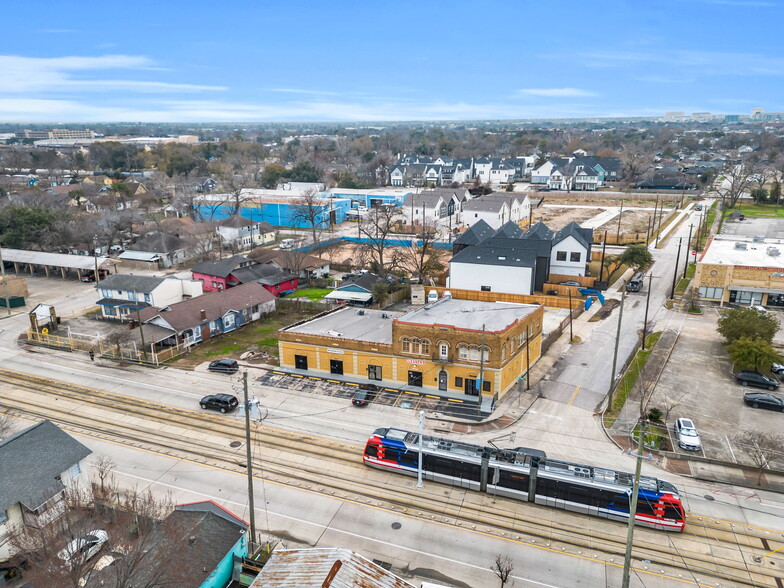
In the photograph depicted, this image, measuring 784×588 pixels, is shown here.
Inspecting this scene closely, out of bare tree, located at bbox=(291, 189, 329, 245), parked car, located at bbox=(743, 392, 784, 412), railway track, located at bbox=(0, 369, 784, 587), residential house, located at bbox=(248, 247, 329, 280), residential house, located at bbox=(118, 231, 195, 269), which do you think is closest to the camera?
railway track, located at bbox=(0, 369, 784, 587)

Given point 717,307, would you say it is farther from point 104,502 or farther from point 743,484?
point 104,502

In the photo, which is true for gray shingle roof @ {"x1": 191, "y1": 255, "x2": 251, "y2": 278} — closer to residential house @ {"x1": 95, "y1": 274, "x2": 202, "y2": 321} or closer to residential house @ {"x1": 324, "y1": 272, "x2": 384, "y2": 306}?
residential house @ {"x1": 95, "y1": 274, "x2": 202, "y2": 321}

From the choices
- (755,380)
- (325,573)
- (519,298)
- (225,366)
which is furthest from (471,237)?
(325,573)

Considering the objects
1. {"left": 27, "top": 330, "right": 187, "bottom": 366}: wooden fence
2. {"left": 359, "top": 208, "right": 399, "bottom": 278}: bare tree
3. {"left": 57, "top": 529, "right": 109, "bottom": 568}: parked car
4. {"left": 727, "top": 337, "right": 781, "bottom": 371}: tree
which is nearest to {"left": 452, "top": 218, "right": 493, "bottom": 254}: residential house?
{"left": 359, "top": 208, "right": 399, "bottom": 278}: bare tree

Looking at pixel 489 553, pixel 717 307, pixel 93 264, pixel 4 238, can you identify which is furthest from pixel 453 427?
pixel 4 238

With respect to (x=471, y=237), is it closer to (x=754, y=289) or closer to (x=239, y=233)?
(x=754, y=289)

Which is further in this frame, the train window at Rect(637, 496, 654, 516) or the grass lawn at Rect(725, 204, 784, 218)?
the grass lawn at Rect(725, 204, 784, 218)
